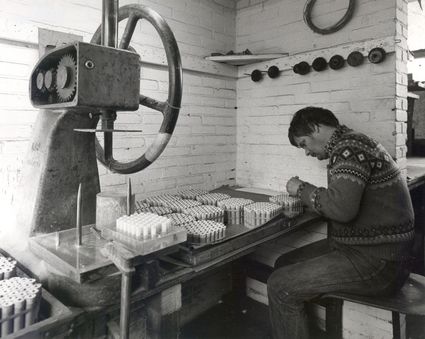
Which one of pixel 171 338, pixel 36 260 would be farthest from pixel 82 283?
pixel 171 338

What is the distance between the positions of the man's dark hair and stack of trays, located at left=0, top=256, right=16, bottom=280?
5.37 ft

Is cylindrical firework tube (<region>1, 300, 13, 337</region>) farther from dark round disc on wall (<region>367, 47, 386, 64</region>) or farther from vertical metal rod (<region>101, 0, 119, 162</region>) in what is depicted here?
dark round disc on wall (<region>367, 47, 386, 64</region>)

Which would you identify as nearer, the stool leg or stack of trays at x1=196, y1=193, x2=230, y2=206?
stack of trays at x1=196, y1=193, x2=230, y2=206

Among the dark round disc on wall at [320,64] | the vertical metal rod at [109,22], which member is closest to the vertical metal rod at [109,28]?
the vertical metal rod at [109,22]

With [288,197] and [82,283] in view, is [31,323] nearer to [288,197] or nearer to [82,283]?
[82,283]

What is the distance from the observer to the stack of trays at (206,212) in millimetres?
1874

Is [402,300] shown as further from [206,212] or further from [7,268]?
[7,268]

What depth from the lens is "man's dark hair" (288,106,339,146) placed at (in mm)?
2018

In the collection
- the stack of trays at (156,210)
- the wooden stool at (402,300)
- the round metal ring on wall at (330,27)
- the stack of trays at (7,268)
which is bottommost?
the wooden stool at (402,300)

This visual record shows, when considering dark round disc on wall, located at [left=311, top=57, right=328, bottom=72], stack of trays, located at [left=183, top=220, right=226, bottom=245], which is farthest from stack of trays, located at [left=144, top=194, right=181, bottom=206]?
dark round disc on wall, located at [left=311, top=57, right=328, bottom=72]

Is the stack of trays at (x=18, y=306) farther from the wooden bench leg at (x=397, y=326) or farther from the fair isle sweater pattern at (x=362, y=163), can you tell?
the wooden bench leg at (x=397, y=326)

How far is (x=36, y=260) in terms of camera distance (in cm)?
124

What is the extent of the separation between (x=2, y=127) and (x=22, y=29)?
0.54 m

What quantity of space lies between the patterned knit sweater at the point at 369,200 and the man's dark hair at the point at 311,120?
0.21 metres
